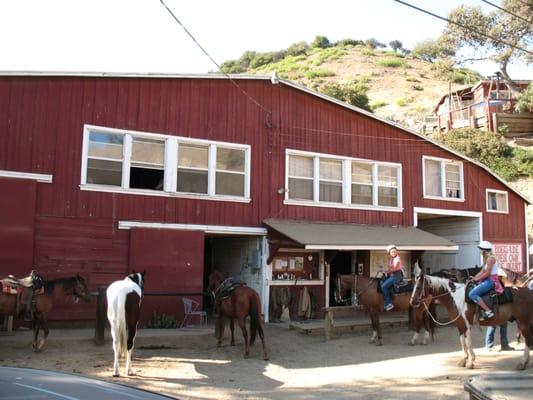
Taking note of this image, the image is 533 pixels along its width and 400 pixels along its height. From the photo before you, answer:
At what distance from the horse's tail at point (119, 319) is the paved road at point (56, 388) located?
609 cm

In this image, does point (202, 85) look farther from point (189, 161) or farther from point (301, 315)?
point (301, 315)

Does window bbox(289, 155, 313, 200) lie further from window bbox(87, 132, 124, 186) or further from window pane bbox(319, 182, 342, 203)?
window bbox(87, 132, 124, 186)

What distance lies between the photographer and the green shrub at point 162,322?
13.6 m

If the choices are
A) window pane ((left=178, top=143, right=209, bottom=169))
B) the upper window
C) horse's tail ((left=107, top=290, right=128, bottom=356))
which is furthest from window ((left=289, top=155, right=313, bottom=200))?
the upper window

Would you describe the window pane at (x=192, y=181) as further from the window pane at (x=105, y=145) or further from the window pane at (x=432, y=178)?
the window pane at (x=432, y=178)

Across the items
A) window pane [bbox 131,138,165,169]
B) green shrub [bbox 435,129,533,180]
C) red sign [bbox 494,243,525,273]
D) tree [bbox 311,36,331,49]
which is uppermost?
tree [bbox 311,36,331,49]

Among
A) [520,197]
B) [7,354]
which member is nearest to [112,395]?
[7,354]

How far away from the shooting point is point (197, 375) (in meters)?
9.48

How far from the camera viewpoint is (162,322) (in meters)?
13.6

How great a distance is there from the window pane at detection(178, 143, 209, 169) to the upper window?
41.1 ft

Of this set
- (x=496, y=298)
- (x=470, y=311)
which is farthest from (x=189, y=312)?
(x=496, y=298)

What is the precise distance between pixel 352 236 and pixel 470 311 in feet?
17.1

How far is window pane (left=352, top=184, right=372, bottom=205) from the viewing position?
1795 cm

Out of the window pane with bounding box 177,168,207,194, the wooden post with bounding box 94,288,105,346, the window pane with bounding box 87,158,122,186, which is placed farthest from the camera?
the window pane with bounding box 177,168,207,194
